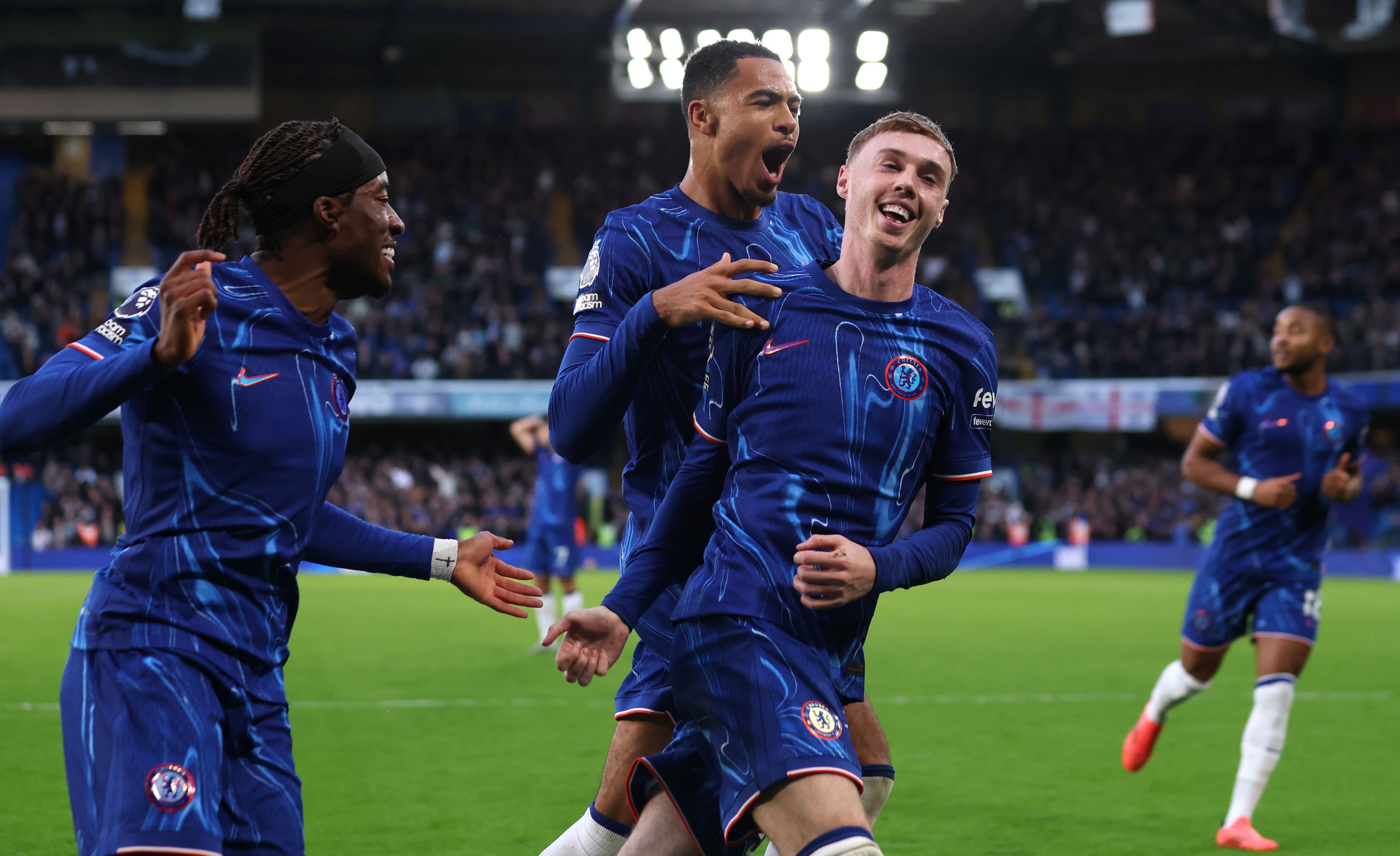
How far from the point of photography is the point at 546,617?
46.9 ft

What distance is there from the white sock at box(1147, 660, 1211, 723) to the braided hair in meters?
5.26

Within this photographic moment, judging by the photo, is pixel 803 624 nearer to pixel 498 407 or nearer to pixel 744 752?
pixel 744 752

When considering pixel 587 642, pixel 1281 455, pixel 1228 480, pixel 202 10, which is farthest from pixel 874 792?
pixel 202 10

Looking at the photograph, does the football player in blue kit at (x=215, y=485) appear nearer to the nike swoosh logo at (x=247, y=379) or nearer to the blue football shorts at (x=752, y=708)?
the nike swoosh logo at (x=247, y=379)

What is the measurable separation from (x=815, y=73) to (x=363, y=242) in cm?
2349

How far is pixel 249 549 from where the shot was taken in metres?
2.83

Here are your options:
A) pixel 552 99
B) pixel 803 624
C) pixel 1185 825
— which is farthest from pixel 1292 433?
pixel 552 99

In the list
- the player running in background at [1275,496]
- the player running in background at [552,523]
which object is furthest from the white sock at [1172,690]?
the player running in background at [552,523]

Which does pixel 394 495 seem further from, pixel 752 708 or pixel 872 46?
pixel 752 708

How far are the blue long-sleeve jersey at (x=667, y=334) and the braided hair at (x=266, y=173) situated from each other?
27.3 inches

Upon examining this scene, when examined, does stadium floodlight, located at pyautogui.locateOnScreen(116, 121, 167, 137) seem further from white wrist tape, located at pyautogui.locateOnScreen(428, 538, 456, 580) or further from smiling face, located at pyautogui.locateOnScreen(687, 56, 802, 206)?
white wrist tape, located at pyautogui.locateOnScreen(428, 538, 456, 580)

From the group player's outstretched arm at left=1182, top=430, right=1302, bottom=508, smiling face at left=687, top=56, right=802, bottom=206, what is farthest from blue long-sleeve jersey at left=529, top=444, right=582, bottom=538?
smiling face at left=687, top=56, right=802, bottom=206

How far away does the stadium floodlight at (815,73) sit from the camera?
25641mm

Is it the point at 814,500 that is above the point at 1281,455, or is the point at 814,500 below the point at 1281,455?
above
